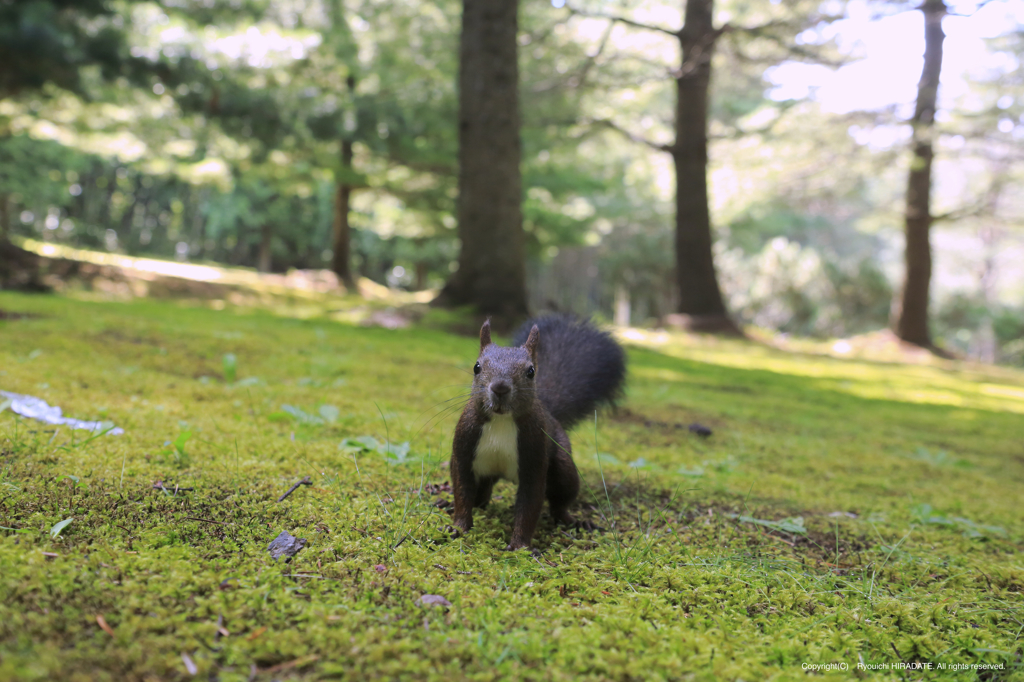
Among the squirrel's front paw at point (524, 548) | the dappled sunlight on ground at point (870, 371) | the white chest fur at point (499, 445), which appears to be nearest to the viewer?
the squirrel's front paw at point (524, 548)

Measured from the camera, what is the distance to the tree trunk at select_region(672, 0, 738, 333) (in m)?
8.85

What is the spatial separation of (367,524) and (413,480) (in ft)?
1.39

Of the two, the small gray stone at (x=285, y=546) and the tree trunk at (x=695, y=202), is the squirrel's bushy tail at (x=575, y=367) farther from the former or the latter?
the tree trunk at (x=695, y=202)

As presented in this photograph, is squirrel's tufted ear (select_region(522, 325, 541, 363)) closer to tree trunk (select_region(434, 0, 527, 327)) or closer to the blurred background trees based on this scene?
the blurred background trees

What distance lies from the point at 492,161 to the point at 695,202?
4.28 m

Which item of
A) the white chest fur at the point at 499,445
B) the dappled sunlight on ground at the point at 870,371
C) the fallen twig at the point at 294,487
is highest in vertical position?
the white chest fur at the point at 499,445

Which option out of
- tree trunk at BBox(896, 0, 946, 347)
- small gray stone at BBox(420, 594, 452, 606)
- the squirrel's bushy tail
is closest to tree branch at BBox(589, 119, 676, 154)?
tree trunk at BBox(896, 0, 946, 347)

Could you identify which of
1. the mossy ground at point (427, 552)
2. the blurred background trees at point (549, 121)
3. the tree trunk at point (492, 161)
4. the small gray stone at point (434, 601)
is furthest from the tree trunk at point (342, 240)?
the small gray stone at point (434, 601)

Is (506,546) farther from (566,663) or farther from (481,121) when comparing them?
(481,121)

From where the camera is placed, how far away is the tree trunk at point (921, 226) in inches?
405

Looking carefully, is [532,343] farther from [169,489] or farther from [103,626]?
[103,626]

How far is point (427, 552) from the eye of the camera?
1.37 metres

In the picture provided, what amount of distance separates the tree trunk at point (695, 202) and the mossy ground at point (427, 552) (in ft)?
19.3

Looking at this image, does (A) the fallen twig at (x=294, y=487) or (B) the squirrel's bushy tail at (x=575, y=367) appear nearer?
(A) the fallen twig at (x=294, y=487)
